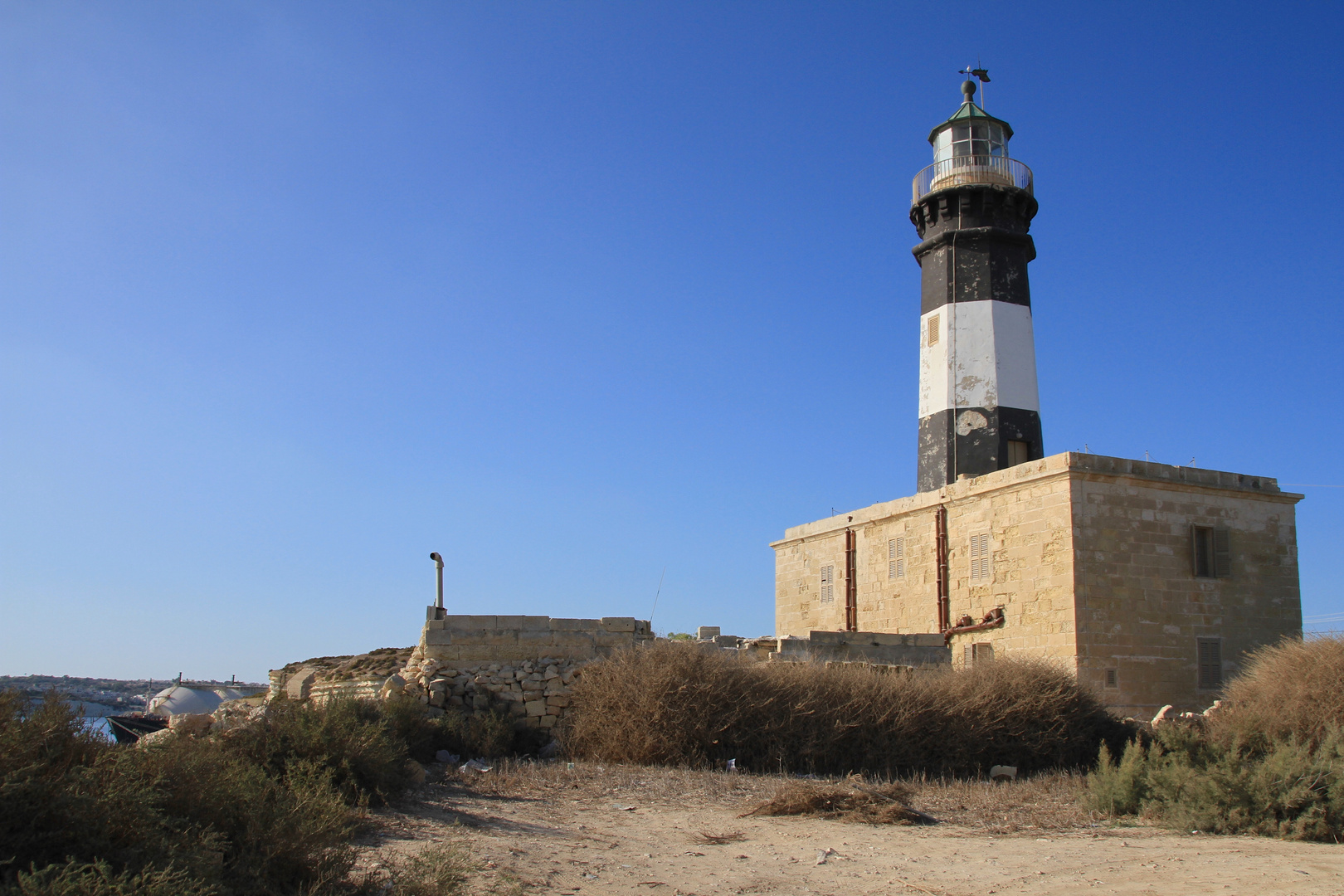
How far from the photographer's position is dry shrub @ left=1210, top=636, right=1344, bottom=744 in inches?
381

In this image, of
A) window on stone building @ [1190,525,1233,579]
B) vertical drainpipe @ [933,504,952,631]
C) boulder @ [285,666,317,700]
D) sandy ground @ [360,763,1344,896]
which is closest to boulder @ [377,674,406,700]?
boulder @ [285,666,317,700]

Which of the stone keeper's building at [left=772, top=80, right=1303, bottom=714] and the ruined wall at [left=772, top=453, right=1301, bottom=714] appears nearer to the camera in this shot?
the ruined wall at [left=772, top=453, right=1301, bottom=714]

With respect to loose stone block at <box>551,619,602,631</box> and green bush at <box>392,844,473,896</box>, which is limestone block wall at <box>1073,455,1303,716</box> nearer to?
loose stone block at <box>551,619,602,631</box>

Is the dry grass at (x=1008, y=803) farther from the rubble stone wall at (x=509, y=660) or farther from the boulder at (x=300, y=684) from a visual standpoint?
the boulder at (x=300, y=684)

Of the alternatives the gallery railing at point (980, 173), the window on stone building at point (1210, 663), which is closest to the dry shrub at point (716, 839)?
the window on stone building at point (1210, 663)

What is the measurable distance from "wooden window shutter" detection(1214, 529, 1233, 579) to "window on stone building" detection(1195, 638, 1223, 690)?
1053 millimetres

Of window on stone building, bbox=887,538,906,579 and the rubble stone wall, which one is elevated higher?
window on stone building, bbox=887,538,906,579

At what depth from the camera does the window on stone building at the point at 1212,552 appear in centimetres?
1486

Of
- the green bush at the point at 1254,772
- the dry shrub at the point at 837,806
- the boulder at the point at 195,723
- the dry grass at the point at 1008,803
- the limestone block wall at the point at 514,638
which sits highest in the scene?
the limestone block wall at the point at 514,638

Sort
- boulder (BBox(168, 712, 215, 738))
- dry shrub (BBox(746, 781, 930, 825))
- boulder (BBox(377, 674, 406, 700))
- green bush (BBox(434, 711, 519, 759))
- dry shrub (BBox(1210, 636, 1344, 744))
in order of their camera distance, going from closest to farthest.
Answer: dry shrub (BBox(746, 781, 930, 825))
boulder (BBox(168, 712, 215, 738))
dry shrub (BBox(1210, 636, 1344, 744))
green bush (BBox(434, 711, 519, 759))
boulder (BBox(377, 674, 406, 700))

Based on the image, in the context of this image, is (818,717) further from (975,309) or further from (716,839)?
(975,309)

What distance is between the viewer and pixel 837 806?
310 inches

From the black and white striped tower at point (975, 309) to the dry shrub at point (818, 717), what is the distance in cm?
663

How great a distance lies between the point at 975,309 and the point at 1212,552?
6350 mm
